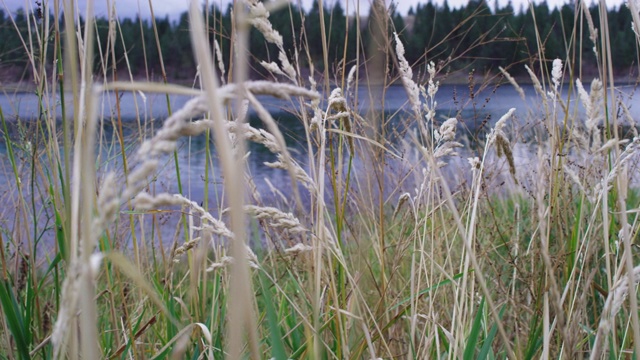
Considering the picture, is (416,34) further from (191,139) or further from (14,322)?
(14,322)

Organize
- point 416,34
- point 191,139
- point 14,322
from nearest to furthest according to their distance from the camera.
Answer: point 14,322
point 191,139
point 416,34

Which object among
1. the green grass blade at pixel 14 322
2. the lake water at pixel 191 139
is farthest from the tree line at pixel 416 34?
the green grass blade at pixel 14 322

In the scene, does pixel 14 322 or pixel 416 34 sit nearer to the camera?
pixel 14 322

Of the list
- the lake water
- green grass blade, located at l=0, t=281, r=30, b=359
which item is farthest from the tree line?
green grass blade, located at l=0, t=281, r=30, b=359

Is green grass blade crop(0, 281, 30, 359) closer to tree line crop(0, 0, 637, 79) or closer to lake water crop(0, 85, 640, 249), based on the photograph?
lake water crop(0, 85, 640, 249)

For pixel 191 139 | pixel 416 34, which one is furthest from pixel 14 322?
pixel 416 34

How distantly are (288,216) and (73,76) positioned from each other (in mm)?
333

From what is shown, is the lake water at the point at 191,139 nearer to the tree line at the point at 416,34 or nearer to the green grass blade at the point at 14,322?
the tree line at the point at 416,34

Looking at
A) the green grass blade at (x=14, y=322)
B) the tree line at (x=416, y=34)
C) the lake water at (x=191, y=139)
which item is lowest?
the green grass blade at (x=14, y=322)

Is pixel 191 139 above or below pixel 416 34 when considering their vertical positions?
below

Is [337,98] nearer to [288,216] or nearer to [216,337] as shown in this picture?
[288,216]

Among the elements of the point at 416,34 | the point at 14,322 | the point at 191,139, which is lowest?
the point at 14,322

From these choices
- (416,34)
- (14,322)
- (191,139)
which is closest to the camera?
(14,322)

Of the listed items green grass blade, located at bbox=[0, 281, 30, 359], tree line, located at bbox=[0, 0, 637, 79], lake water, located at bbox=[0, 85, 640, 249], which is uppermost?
tree line, located at bbox=[0, 0, 637, 79]
